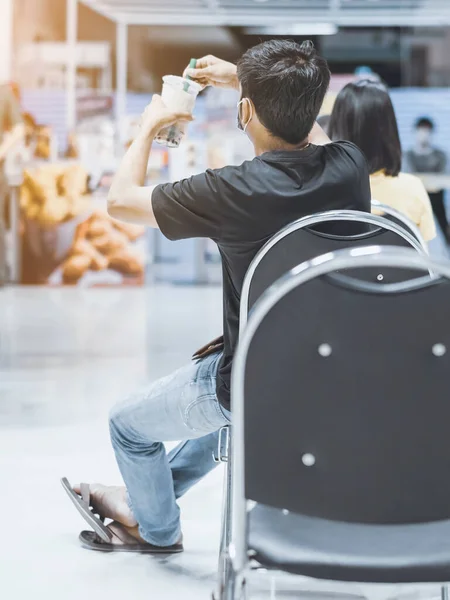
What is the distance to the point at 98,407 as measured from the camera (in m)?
3.87

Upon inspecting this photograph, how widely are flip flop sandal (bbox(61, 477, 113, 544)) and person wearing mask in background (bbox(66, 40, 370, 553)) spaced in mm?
435

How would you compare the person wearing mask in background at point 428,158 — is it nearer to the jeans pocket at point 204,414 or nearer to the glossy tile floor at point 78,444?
the glossy tile floor at point 78,444

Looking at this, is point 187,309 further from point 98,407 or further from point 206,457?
point 206,457

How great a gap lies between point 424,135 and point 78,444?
6.43 metres

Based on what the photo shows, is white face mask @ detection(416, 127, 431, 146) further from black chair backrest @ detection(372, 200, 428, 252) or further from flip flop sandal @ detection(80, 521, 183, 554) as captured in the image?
flip flop sandal @ detection(80, 521, 183, 554)

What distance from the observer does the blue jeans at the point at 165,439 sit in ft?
6.21

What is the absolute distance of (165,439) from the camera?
200 cm

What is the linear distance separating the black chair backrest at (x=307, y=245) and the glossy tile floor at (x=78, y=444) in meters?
0.53

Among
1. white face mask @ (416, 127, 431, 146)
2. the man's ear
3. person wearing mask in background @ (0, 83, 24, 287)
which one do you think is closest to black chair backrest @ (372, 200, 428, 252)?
the man's ear

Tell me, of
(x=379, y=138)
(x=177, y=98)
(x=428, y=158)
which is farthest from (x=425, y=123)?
(x=177, y=98)

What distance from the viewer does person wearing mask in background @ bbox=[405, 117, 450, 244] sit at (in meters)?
8.87

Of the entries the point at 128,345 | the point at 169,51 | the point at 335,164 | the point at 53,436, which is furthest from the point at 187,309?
the point at 335,164

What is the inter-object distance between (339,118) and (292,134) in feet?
3.74

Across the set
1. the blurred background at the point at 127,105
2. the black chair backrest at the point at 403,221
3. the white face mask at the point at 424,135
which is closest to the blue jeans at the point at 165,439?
the black chair backrest at the point at 403,221
